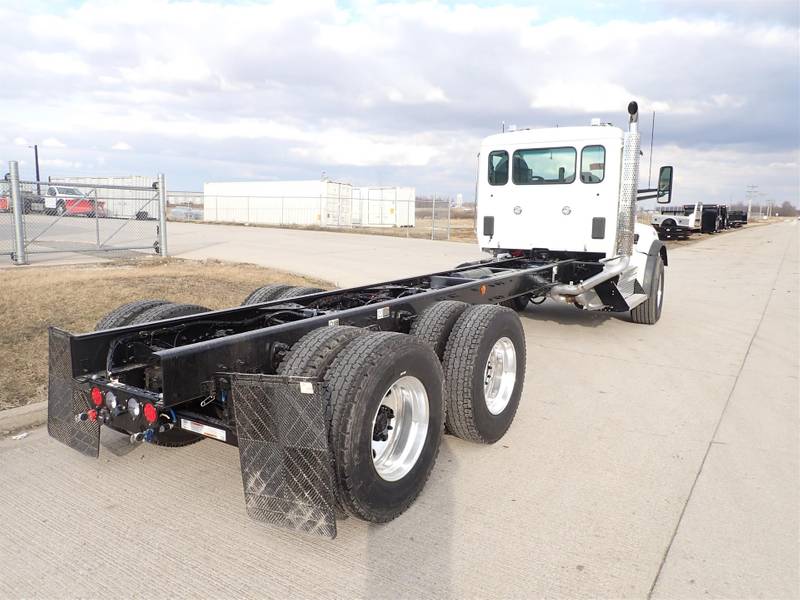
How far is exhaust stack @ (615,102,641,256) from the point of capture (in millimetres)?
7324

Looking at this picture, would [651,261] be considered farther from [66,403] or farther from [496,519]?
[66,403]

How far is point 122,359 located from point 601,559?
286 cm

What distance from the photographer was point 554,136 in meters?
7.68

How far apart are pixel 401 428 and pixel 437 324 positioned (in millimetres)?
967

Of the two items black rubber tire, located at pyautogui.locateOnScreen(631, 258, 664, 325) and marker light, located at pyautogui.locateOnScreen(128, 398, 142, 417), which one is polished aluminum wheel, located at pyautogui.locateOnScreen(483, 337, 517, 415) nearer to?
marker light, located at pyautogui.locateOnScreen(128, 398, 142, 417)

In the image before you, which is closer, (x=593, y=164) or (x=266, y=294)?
(x=266, y=294)

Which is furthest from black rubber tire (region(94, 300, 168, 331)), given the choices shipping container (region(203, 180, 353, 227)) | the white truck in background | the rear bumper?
shipping container (region(203, 180, 353, 227))

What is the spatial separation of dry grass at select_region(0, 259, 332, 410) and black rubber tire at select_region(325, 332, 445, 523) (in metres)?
3.22

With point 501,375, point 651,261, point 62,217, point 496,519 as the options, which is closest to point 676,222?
point 651,261

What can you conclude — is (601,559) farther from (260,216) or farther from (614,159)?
(260,216)

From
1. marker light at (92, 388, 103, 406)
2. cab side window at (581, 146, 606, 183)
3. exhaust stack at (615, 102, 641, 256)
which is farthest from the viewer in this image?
cab side window at (581, 146, 606, 183)

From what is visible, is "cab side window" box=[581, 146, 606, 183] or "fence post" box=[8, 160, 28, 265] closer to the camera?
"cab side window" box=[581, 146, 606, 183]

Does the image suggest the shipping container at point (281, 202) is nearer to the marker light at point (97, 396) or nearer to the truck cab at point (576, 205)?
the truck cab at point (576, 205)

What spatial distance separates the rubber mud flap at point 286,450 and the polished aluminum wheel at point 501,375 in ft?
6.68
